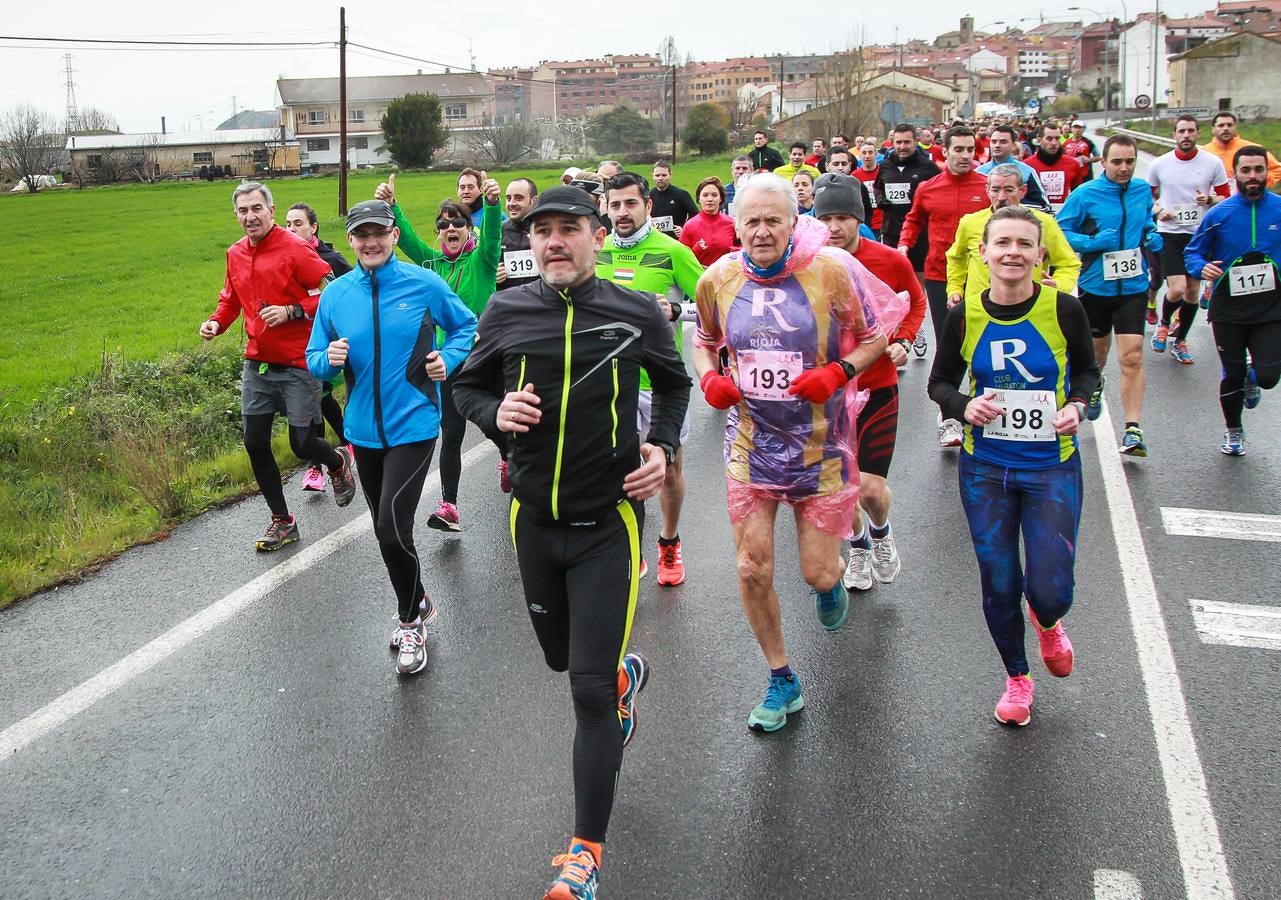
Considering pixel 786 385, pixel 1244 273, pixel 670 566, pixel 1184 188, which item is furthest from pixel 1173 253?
pixel 786 385

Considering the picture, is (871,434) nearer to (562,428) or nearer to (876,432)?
(876,432)

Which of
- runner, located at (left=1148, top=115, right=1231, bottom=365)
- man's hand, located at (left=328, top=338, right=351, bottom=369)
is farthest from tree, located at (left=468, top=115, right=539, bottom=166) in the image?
man's hand, located at (left=328, top=338, right=351, bottom=369)

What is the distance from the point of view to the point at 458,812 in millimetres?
3883

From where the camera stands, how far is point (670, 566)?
6.12 meters

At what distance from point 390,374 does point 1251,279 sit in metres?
6.11

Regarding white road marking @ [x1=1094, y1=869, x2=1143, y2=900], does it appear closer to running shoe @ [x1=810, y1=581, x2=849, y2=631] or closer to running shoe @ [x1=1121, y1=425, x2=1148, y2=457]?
running shoe @ [x1=810, y1=581, x2=849, y2=631]

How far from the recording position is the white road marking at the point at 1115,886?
332 cm

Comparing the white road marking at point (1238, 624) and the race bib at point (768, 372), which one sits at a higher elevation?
the race bib at point (768, 372)

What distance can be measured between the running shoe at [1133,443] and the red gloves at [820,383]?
4803 mm

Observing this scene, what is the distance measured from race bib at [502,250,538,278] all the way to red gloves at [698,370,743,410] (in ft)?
13.5

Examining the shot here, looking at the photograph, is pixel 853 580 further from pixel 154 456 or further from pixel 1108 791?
pixel 154 456

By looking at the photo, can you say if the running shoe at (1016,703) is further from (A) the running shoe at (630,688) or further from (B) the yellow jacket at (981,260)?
(B) the yellow jacket at (981,260)

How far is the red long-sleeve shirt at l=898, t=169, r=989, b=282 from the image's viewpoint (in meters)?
9.34

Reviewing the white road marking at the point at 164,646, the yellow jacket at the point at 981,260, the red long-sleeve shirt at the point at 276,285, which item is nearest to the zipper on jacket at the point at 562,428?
the yellow jacket at the point at 981,260
